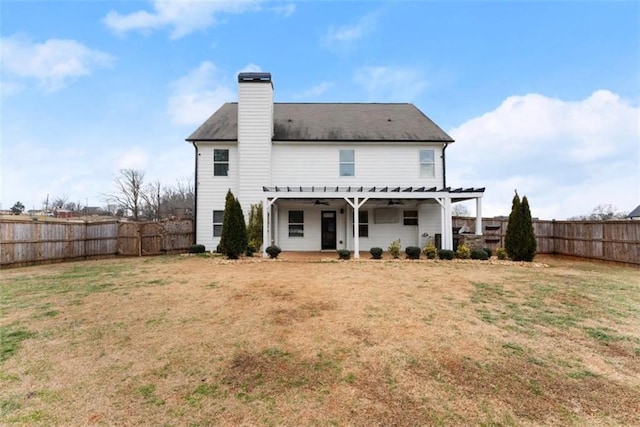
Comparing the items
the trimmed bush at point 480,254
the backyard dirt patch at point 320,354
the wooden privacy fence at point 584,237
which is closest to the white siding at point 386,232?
the trimmed bush at point 480,254

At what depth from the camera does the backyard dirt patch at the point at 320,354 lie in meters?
2.87

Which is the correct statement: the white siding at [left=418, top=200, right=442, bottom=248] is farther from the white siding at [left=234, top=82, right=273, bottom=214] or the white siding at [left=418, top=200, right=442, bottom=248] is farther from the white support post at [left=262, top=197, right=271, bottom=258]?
the white siding at [left=234, top=82, right=273, bottom=214]

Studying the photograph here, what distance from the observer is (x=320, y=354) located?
12.9ft

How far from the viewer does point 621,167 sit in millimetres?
14867

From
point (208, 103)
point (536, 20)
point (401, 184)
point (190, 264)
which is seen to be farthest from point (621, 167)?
point (208, 103)

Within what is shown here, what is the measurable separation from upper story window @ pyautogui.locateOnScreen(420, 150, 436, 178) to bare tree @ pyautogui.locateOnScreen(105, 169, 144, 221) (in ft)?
91.9

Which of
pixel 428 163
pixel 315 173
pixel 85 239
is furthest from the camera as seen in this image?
pixel 428 163

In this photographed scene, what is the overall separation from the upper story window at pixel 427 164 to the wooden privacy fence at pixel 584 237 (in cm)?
352

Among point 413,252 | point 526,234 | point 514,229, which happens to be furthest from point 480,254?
point 413,252

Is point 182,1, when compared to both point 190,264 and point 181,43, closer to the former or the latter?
point 181,43

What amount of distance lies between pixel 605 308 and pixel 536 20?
1133 cm

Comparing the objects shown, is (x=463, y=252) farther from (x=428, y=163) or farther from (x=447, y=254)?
(x=428, y=163)

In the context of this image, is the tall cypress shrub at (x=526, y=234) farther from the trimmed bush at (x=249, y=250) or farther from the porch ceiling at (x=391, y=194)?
the trimmed bush at (x=249, y=250)

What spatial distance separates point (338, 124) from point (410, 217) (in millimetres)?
6103
